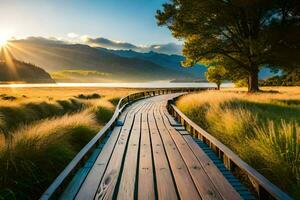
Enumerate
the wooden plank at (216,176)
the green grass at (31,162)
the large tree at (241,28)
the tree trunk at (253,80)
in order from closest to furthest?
the wooden plank at (216,176) → the green grass at (31,162) → the large tree at (241,28) → the tree trunk at (253,80)

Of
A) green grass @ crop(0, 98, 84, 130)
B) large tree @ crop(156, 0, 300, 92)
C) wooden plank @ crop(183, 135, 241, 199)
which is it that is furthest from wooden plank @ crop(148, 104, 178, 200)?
large tree @ crop(156, 0, 300, 92)

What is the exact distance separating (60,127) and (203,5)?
1820 cm

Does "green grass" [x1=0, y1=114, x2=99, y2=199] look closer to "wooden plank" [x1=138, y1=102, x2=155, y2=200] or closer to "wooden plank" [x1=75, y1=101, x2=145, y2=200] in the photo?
"wooden plank" [x1=75, y1=101, x2=145, y2=200]

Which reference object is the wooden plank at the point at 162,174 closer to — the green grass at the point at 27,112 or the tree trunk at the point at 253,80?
the green grass at the point at 27,112

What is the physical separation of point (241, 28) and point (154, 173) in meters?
23.9

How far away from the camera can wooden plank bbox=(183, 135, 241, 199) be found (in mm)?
4840

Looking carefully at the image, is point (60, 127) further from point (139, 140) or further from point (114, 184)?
point (114, 184)

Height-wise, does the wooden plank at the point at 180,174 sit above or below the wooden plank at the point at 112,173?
below

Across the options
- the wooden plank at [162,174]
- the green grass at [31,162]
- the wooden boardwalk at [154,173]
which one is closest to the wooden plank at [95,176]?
the wooden boardwalk at [154,173]

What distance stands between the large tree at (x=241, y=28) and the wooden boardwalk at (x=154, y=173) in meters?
17.1

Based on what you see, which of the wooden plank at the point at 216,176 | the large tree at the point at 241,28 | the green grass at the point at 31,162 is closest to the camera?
the wooden plank at the point at 216,176

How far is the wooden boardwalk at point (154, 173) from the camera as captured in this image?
489 centimetres

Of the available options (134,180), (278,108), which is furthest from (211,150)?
(278,108)

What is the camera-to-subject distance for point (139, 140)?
31.6ft
